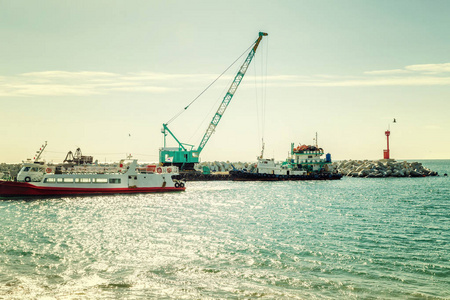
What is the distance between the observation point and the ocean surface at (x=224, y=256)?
1478 cm

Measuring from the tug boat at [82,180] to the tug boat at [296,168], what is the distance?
46.1 metres

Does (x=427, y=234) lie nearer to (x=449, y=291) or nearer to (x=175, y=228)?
(x=449, y=291)

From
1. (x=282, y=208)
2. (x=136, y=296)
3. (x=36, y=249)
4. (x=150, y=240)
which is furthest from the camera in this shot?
(x=282, y=208)

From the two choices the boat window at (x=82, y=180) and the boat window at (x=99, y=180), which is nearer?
the boat window at (x=82, y=180)

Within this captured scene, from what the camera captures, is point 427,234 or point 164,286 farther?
point 427,234

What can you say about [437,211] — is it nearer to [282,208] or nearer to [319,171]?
[282,208]

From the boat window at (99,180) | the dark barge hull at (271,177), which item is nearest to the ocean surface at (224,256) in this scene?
the boat window at (99,180)

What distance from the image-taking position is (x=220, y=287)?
15.0m

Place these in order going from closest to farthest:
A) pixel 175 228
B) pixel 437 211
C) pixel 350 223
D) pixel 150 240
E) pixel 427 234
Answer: pixel 150 240 < pixel 427 234 < pixel 175 228 < pixel 350 223 < pixel 437 211

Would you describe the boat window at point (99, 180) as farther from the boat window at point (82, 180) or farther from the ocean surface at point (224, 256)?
the ocean surface at point (224, 256)

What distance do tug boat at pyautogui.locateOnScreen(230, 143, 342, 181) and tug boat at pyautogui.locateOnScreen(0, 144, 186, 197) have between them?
46101mm

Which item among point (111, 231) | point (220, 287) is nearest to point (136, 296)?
point (220, 287)

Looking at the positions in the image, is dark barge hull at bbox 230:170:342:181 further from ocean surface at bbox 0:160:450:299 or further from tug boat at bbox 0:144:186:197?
ocean surface at bbox 0:160:450:299

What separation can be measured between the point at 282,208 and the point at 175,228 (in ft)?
59.1
